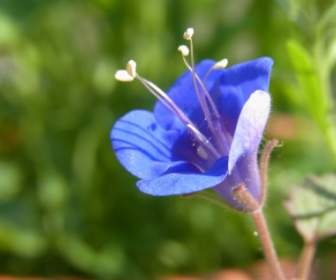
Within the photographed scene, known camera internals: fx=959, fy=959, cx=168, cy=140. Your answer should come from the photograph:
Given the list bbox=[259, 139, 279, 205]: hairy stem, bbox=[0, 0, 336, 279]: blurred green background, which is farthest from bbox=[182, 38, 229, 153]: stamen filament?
bbox=[0, 0, 336, 279]: blurred green background

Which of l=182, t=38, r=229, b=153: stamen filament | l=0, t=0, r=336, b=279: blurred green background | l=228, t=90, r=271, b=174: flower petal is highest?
l=0, t=0, r=336, b=279: blurred green background

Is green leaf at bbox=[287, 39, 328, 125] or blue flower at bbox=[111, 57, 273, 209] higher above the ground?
green leaf at bbox=[287, 39, 328, 125]

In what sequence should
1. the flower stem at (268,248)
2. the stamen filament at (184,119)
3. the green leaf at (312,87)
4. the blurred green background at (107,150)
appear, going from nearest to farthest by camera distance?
the flower stem at (268,248), the stamen filament at (184,119), the green leaf at (312,87), the blurred green background at (107,150)

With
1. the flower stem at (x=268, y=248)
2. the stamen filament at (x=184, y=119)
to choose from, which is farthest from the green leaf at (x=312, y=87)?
the flower stem at (x=268, y=248)

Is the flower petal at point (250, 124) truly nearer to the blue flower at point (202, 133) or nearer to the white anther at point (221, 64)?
the blue flower at point (202, 133)

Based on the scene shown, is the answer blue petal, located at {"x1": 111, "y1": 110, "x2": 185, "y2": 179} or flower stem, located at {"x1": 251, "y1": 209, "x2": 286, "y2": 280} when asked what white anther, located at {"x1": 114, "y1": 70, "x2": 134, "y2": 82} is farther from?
flower stem, located at {"x1": 251, "y1": 209, "x2": 286, "y2": 280}

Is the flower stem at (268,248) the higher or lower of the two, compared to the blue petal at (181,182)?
lower
